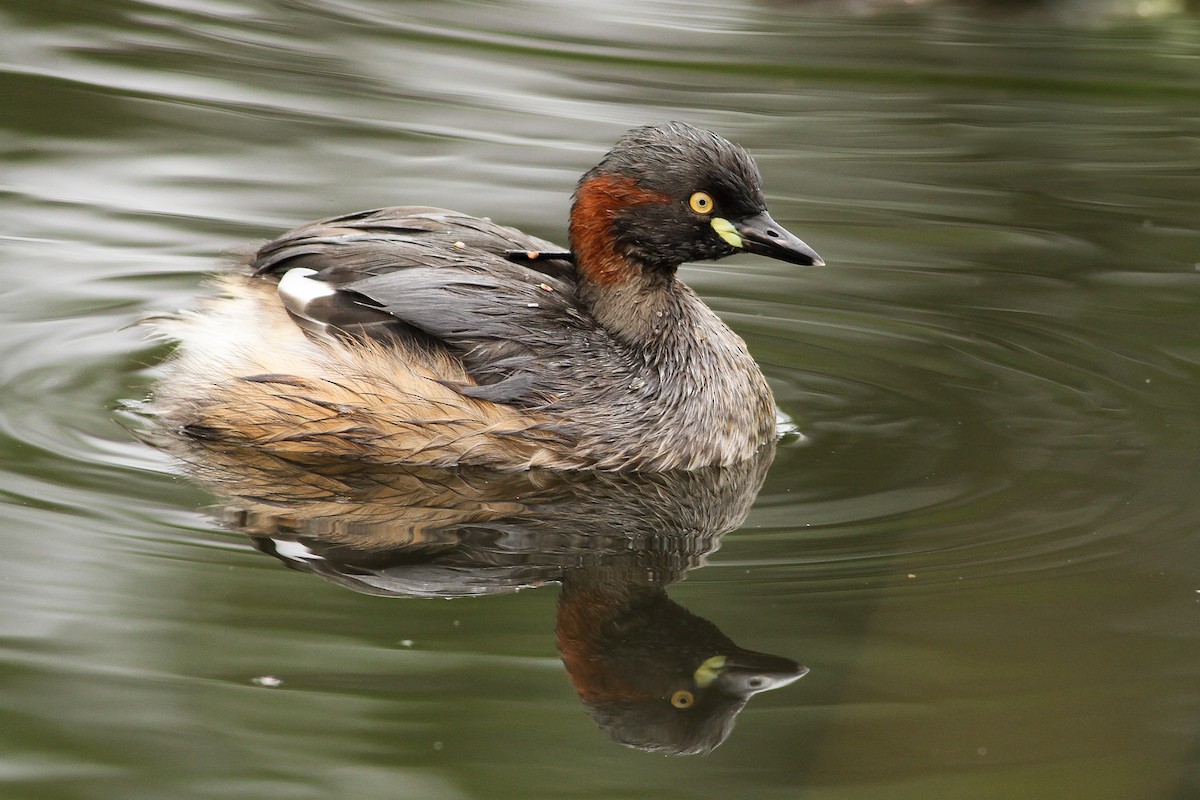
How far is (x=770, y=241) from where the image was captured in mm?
5254

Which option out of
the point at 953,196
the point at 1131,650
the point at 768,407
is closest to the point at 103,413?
the point at 768,407

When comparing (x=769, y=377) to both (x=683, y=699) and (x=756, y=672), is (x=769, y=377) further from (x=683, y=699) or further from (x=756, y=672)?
(x=683, y=699)

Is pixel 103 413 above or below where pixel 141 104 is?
below

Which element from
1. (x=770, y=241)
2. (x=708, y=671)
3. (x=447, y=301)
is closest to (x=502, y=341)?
(x=447, y=301)

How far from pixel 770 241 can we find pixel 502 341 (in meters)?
0.94

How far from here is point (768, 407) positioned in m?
5.52

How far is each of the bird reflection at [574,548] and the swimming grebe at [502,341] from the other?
11 centimetres

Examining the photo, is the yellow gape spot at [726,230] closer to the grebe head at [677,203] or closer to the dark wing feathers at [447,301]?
the grebe head at [677,203]

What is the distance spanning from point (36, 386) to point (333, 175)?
2491 mm

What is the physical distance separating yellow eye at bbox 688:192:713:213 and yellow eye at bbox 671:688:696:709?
6.93 feet

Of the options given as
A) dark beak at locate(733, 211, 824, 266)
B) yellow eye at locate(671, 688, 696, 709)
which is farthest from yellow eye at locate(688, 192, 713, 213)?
yellow eye at locate(671, 688, 696, 709)

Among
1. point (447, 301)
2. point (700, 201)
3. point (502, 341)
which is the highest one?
point (700, 201)

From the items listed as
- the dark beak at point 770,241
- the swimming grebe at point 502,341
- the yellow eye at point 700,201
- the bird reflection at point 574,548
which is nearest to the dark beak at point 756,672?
the bird reflection at point 574,548

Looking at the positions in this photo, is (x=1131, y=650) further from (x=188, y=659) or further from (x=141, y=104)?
(x=141, y=104)
